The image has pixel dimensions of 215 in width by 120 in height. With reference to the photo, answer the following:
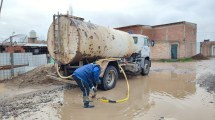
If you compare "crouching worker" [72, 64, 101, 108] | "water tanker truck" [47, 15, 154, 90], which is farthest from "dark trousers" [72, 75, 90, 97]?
"water tanker truck" [47, 15, 154, 90]

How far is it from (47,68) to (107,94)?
4303 mm

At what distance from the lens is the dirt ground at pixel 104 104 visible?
5.65 metres

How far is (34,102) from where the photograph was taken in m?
6.80

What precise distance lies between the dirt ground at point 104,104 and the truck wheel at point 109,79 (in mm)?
247

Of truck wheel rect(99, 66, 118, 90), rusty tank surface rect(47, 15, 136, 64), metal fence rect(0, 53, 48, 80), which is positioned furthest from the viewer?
metal fence rect(0, 53, 48, 80)

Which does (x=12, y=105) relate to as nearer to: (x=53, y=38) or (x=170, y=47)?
(x=53, y=38)

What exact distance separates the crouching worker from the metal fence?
572 centimetres

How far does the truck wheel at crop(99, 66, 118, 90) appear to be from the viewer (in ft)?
28.0

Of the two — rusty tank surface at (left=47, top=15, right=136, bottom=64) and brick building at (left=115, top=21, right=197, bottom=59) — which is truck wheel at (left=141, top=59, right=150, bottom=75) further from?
brick building at (left=115, top=21, right=197, bottom=59)

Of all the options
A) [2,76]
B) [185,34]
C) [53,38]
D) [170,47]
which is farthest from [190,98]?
[185,34]

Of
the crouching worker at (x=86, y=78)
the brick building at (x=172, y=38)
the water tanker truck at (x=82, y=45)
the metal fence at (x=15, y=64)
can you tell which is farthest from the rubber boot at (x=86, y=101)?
the brick building at (x=172, y=38)

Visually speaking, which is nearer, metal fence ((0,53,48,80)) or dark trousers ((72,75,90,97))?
dark trousers ((72,75,90,97))

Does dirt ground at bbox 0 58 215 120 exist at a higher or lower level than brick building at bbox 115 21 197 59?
lower

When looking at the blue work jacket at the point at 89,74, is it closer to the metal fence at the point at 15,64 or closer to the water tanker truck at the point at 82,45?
the water tanker truck at the point at 82,45
